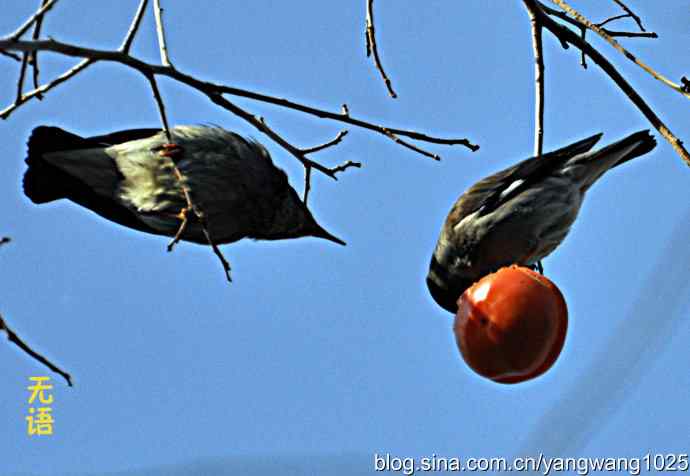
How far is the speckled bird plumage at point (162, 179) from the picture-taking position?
424 cm

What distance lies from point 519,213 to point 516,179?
22 centimetres

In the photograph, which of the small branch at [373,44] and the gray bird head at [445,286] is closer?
the small branch at [373,44]

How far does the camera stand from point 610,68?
3.48 meters

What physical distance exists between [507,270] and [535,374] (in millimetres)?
383

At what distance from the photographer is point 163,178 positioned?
170 inches

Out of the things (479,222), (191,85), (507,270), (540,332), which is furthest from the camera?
(479,222)

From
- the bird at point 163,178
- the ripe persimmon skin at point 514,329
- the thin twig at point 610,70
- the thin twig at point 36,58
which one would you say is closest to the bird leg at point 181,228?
the bird at point 163,178

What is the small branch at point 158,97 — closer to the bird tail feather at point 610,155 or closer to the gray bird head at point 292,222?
the gray bird head at point 292,222

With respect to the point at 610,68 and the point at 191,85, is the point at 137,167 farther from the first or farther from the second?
the point at 610,68

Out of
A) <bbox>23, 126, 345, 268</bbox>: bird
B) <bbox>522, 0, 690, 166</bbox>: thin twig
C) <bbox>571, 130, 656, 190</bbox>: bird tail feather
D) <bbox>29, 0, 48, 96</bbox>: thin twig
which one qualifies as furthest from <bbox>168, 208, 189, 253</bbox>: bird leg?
<bbox>571, 130, 656, 190</bbox>: bird tail feather

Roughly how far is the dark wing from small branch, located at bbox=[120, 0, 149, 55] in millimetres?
2419

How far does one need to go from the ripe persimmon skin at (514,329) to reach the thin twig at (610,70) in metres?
0.64

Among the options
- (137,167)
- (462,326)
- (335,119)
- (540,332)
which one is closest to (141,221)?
(137,167)

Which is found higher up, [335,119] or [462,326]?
[335,119]
